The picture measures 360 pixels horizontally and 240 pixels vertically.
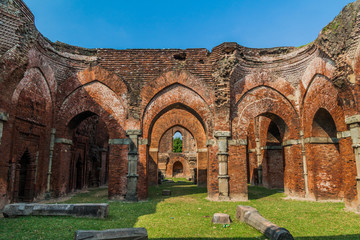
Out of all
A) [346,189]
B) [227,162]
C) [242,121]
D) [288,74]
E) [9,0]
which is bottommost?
[346,189]

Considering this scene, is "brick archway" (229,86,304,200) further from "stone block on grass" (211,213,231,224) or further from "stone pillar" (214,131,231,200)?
"stone block on grass" (211,213,231,224)

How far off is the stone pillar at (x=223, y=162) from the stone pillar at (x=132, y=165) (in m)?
3.44

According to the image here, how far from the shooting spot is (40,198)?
406 inches

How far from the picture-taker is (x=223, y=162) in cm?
1056

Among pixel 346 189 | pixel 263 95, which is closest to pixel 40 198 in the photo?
pixel 263 95

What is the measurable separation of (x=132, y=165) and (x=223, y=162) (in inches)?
151

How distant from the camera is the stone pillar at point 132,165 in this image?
10297mm

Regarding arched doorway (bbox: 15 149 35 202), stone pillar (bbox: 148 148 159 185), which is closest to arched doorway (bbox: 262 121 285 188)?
stone pillar (bbox: 148 148 159 185)

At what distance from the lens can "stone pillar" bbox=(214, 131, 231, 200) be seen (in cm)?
1038

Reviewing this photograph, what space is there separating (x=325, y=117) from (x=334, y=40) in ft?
10.3

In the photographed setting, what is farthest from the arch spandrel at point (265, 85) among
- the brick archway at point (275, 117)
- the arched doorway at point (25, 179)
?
the arched doorway at point (25, 179)

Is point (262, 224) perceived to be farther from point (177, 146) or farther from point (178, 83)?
point (177, 146)

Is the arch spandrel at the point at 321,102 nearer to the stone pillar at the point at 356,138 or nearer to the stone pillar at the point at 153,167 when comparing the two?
the stone pillar at the point at 356,138

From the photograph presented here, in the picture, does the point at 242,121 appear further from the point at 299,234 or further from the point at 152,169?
the point at 152,169
